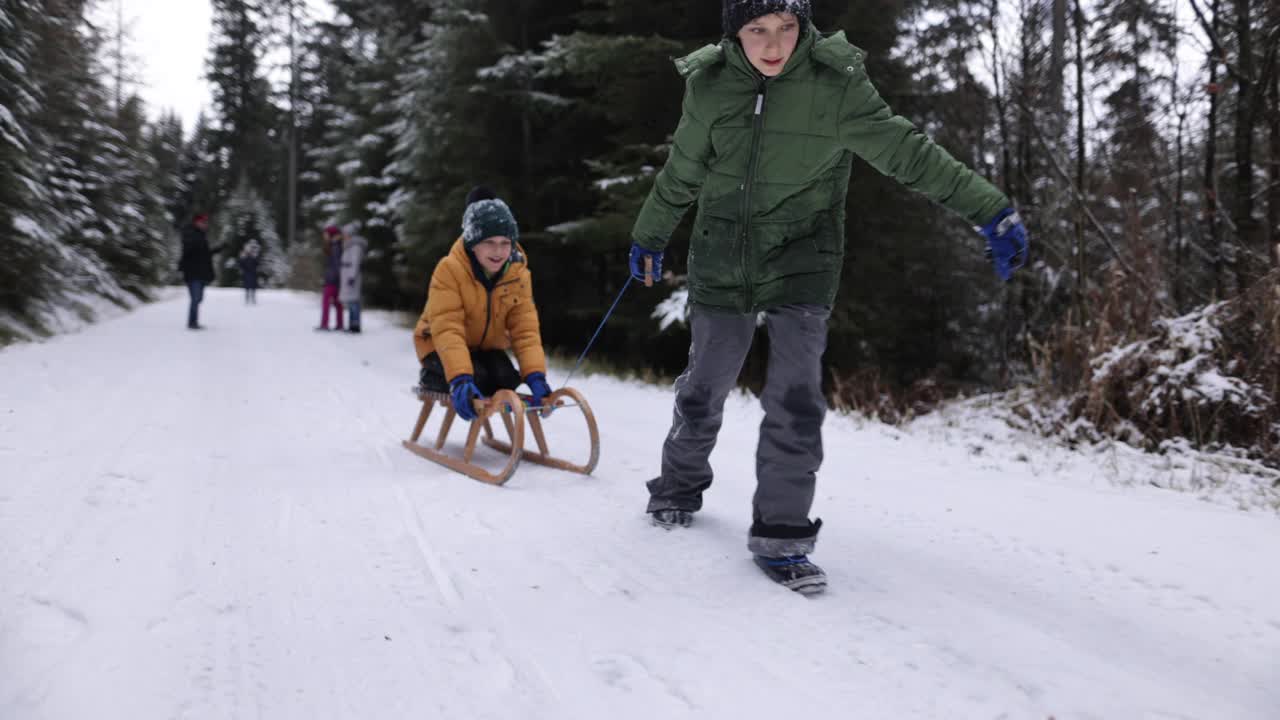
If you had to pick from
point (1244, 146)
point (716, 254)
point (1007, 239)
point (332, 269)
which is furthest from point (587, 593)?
point (332, 269)

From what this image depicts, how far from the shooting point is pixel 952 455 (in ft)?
16.6

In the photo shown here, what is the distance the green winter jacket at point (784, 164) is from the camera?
8.88 ft

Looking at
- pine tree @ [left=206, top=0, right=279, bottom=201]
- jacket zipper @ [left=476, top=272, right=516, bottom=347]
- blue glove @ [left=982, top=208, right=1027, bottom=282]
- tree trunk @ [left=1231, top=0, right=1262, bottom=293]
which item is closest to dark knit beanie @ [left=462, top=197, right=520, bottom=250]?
jacket zipper @ [left=476, top=272, right=516, bottom=347]

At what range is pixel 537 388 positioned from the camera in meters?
4.50

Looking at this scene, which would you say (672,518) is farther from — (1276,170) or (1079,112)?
(1079,112)

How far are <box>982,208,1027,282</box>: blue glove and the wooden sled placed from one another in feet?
7.26

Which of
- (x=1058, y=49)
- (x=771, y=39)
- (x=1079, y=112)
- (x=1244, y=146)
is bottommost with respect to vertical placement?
(x=771, y=39)

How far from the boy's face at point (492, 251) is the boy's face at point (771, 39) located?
219 centimetres

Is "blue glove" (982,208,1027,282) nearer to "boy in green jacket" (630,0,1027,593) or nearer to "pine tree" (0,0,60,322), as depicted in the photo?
"boy in green jacket" (630,0,1027,593)

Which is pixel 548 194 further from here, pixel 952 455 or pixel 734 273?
pixel 734 273

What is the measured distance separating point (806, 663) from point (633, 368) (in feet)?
23.8

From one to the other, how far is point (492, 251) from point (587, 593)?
2497mm

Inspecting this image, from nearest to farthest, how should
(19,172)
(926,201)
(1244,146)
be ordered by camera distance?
1. (1244,146)
2. (926,201)
3. (19,172)

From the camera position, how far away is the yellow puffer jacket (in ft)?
14.6
